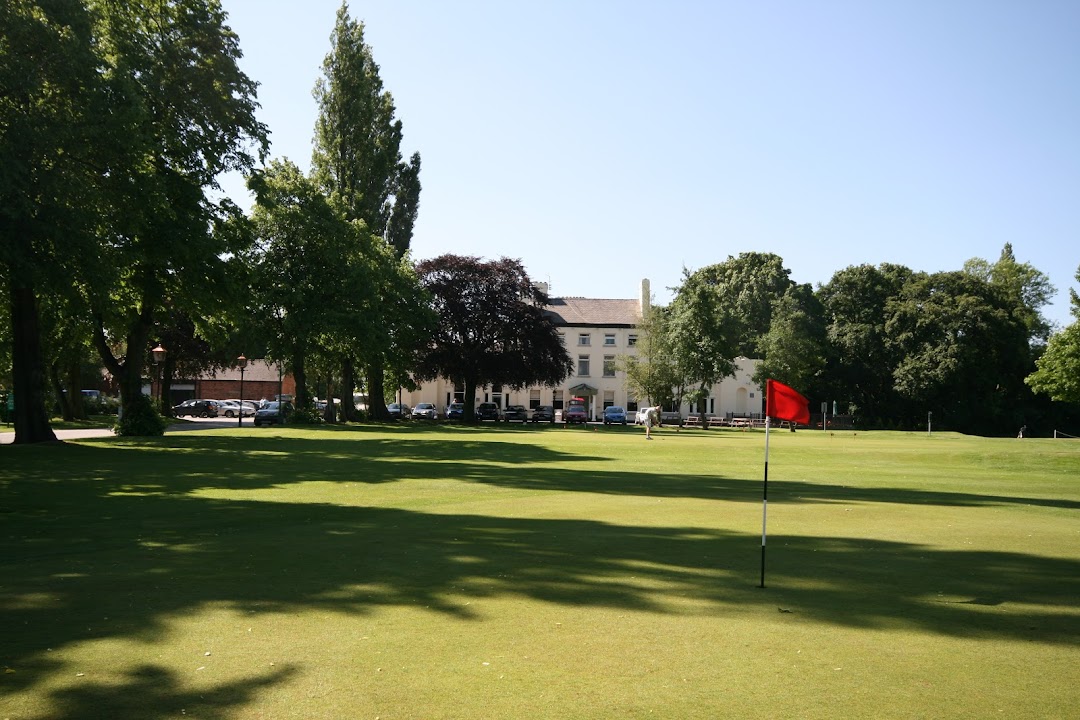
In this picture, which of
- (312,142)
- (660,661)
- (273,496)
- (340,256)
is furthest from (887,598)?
(312,142)

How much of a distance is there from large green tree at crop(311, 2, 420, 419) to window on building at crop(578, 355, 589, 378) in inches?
1727

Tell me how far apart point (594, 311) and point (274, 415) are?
51.6 meters

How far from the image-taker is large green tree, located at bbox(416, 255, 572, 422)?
73.3m

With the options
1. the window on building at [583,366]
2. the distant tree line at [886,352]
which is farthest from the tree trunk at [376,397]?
the window on building at [583,366]

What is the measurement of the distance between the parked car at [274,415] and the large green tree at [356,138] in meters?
5.12

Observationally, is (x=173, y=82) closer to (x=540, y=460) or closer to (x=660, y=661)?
(x=540, y=460)

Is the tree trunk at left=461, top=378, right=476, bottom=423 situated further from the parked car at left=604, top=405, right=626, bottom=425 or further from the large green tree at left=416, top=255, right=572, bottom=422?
the parked car at left=604, top=405, right=626, bottom=425

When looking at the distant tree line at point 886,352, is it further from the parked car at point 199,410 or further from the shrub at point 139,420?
the shrub at point 139,420

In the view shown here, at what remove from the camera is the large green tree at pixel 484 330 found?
73.3 metres

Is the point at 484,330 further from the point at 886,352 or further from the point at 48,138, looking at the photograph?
the point at 48,138

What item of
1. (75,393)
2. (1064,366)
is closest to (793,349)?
(1064,366)

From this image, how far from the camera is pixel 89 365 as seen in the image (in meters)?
75.4

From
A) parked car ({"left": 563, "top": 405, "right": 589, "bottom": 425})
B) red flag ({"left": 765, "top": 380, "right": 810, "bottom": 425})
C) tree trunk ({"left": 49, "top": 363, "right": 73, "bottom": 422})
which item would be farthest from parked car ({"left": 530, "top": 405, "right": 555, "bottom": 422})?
red flag ({"left": 765, "top": 380, "right": 810, "bottom": 425})

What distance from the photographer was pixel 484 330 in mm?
74375
